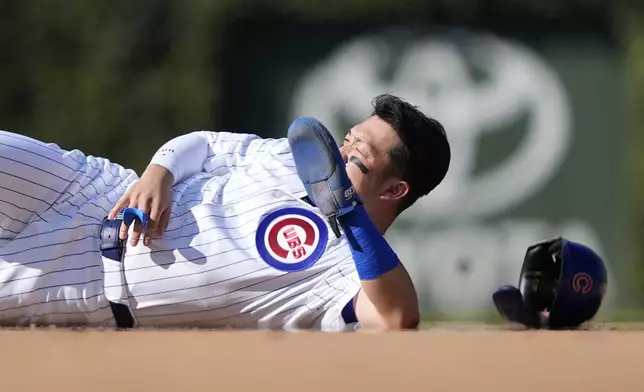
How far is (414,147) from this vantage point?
2.29 meters

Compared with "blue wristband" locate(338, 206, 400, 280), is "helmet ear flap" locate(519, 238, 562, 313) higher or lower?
lower

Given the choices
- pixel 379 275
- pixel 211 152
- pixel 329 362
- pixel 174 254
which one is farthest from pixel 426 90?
pixel 329 362

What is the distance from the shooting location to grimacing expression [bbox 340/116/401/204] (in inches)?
87.4

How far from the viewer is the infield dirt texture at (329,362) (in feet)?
4.95

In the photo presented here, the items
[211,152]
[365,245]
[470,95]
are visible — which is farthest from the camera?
[470,95]

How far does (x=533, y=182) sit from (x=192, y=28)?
1988mm

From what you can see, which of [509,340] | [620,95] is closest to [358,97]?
[620,95]

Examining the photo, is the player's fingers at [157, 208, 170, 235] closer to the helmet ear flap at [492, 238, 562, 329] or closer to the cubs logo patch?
the cubs logo patch

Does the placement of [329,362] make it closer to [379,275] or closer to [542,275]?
[379,275]

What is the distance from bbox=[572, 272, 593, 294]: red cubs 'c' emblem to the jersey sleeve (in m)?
0.70

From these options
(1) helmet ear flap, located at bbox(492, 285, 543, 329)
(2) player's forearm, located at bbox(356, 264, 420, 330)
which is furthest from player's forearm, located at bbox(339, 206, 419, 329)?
(1) helmet ear flap, located at bbox(492, 285, 543, 329)

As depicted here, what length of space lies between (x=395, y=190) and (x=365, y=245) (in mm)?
384

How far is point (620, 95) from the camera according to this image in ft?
18.8

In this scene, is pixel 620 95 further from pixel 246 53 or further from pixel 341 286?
pixel 341 286
